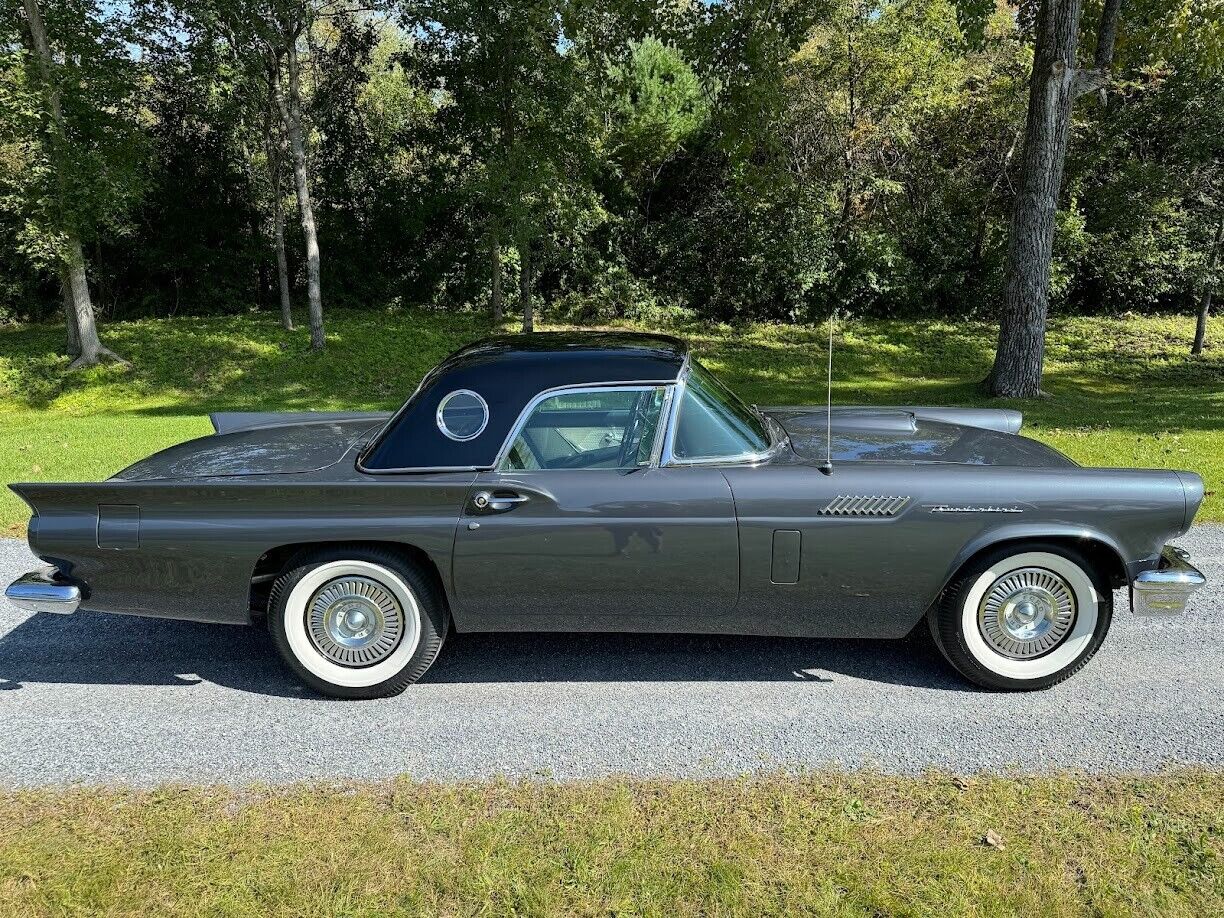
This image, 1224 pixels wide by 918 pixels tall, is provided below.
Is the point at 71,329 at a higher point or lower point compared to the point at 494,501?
higher

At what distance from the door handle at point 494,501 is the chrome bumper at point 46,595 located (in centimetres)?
168

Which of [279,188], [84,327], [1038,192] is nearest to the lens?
[1038,192]

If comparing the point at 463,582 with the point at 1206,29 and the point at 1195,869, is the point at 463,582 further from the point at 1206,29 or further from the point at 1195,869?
the point at 1206,29

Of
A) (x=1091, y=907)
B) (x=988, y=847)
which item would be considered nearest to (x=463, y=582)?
(x=988, y=847)

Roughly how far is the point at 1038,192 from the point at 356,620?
1033 cm

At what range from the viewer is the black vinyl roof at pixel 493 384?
3.61 m

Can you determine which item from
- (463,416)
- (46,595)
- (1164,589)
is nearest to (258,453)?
(46,595)

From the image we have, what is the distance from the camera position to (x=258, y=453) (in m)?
4.09

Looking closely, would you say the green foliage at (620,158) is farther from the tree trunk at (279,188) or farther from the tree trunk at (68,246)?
the tree trunk at (279,188)

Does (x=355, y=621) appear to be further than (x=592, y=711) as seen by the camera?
Yes

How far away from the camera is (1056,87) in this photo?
1042 cm

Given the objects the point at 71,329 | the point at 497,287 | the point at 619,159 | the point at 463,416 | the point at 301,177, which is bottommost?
the point at 463,416

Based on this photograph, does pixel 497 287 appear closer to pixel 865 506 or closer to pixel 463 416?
pixel 463 416

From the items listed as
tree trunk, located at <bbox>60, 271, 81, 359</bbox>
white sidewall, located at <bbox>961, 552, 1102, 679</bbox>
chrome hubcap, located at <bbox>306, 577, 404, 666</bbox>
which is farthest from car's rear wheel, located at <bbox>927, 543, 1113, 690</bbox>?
tree trunk, located at <bbox>60, 271, 81, 359</bbox>
